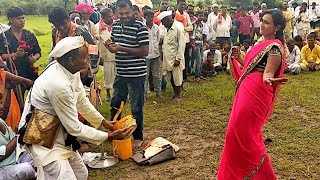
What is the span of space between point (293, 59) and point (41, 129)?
28.1 feet

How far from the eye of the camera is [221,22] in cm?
1096

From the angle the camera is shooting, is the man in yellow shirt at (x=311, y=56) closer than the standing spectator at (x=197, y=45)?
No

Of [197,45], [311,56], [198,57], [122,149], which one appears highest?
[197,45]

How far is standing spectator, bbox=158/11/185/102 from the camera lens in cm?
713

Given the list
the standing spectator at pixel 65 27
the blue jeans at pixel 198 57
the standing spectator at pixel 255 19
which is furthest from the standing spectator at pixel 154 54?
the standing spectator at pixel 255 19

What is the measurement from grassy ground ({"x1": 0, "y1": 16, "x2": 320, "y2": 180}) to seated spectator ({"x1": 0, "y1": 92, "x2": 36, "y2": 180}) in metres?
0.99

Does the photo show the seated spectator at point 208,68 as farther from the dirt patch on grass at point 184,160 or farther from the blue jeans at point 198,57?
the dirt patch on grass at point 184,160

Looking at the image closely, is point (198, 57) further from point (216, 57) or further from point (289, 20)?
point (289, 20)

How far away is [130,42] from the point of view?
4863 millimetres

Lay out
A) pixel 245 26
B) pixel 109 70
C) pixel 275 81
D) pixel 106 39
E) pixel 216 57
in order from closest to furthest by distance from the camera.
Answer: pixel 275 81, pixel 106 39, pixel 109 70, pixel 216 57, pixel 245 26

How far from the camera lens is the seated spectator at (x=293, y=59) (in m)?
9.74

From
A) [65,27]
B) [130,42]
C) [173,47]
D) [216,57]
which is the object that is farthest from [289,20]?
[65,27]

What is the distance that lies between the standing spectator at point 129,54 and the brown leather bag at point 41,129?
1.97 m

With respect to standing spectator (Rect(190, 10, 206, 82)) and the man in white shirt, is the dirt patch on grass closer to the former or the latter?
the man in white shirt
